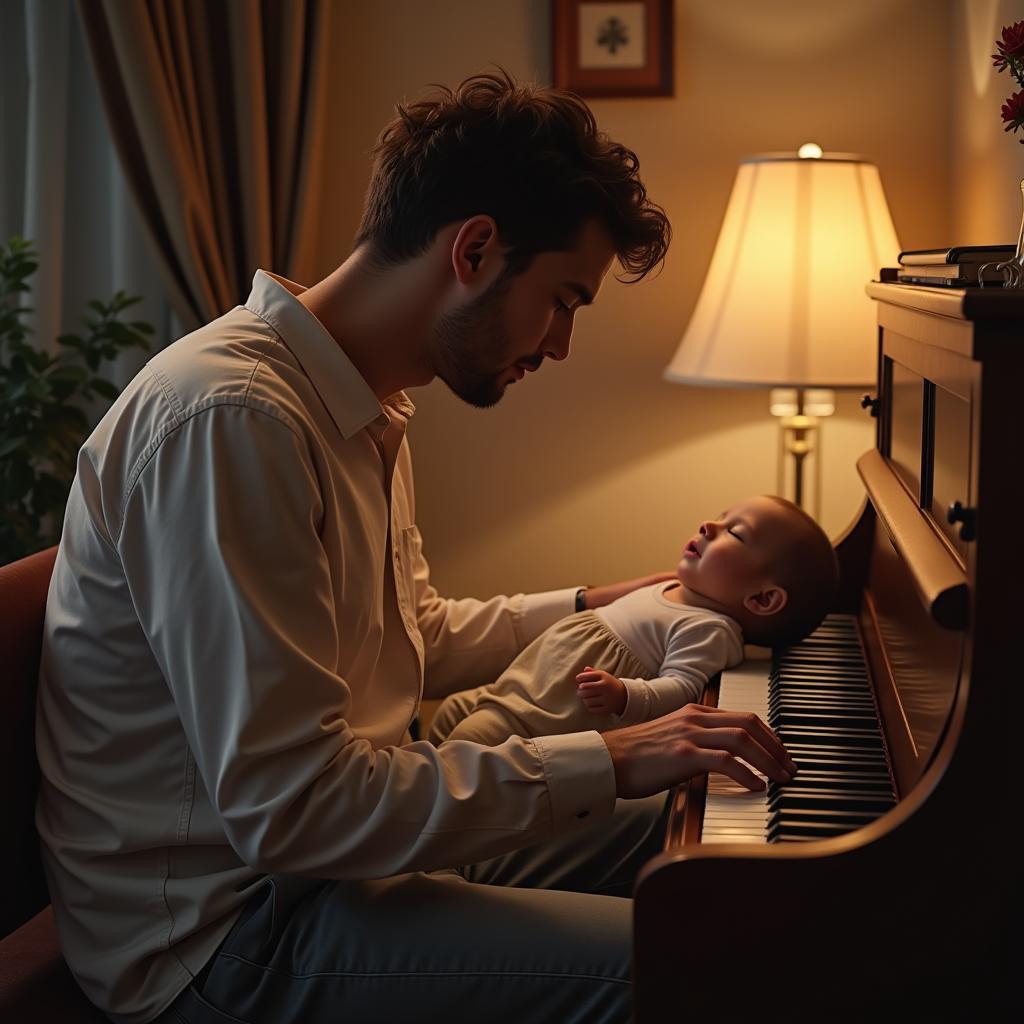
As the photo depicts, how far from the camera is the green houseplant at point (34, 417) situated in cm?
257

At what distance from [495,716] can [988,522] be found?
0.99 metres

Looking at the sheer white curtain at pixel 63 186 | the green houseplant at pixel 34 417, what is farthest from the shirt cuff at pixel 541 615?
the sheer white curtain at pixel 63 186

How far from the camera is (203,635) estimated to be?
4.27 feet

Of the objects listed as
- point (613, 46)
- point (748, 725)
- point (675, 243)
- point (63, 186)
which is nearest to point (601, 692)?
point (748, 725)

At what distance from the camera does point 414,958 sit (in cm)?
138

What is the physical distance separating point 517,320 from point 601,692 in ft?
1.68

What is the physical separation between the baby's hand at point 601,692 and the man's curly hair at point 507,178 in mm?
557

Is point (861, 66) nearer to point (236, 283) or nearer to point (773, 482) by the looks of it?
point (773, 482)

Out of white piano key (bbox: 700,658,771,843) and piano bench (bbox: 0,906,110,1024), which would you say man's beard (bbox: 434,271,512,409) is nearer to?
white piano key (bbox: 700,658,771,843)

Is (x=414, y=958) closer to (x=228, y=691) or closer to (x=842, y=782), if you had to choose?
(x=228, y=691)

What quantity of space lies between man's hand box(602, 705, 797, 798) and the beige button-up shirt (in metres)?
0.04

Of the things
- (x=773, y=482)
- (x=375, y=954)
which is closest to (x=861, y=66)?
(x=773, y=482)

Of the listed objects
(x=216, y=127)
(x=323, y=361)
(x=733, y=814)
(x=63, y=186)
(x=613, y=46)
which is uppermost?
(x=613, y=46)

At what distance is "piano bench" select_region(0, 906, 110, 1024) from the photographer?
1.44 m
